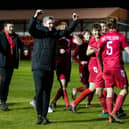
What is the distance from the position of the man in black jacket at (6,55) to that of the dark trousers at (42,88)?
218cm

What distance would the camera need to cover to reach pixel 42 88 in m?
9.34

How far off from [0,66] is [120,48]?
331cm

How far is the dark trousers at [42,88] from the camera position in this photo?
9.29 m

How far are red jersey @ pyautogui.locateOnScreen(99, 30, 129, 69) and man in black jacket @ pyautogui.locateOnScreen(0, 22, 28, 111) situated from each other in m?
2.88

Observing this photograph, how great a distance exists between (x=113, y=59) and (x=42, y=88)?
133 centimetres

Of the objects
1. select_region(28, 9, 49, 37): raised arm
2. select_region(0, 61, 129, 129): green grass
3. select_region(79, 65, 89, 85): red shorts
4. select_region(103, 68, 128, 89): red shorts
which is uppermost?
select_region(28, 9, 49, 37): raised arm

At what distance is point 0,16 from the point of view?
146 feet

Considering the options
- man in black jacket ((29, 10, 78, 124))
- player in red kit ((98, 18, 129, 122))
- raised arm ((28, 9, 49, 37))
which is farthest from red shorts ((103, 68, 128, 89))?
raised arm ((28, 9, 49, 37))

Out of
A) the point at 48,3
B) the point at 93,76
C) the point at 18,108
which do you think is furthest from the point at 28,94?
the point at 48,3

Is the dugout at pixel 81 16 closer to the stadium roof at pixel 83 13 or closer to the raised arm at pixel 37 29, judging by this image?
the stadium roof at pixel 83 13

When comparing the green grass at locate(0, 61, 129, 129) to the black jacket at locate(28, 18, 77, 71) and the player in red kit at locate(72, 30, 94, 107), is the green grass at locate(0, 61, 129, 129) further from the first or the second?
the black jacket at locate(28, 18, 77, 71)

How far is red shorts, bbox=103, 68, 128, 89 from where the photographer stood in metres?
9.34

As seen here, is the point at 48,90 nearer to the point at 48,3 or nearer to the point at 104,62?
the point at 104,62

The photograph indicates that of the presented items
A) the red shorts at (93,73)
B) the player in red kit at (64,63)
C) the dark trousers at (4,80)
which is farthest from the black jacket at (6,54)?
the red shorts at (93,73)
